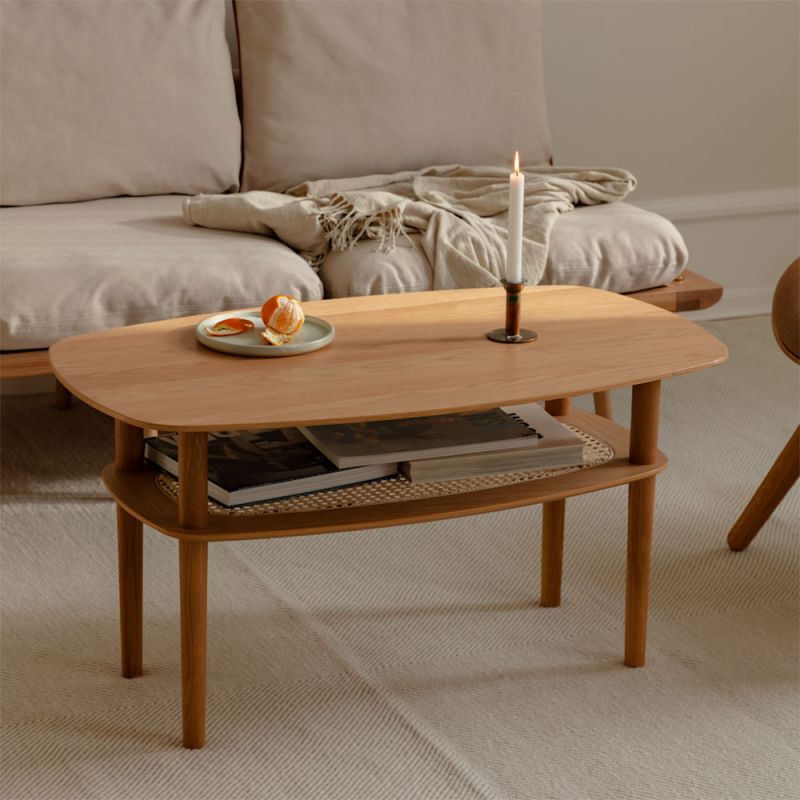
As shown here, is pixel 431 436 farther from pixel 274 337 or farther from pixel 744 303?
pixel 744 303

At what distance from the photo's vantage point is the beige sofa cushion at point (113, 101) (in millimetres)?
2338

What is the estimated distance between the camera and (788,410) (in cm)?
258

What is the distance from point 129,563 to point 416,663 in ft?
1.35

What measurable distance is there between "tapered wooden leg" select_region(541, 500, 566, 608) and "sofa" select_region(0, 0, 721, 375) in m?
Answer: 0.61

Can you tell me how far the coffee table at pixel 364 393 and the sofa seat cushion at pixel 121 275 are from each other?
39cm

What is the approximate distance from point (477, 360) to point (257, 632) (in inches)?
21.0

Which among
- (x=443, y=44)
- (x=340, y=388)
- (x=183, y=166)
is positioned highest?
(x=443, y=44)

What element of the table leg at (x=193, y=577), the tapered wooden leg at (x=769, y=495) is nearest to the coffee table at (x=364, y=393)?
the table leg at (x=193, y=577)

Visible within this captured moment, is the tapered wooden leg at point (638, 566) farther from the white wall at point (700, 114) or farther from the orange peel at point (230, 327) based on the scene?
the white wall at point (700, 114)

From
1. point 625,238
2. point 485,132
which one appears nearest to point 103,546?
point 625,238

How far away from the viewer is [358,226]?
2193 millimetres

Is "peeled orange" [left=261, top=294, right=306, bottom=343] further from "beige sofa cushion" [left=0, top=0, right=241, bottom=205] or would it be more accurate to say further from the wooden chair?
"beige sofa cushion" [left=0, top=0, right=241, bottom=205]

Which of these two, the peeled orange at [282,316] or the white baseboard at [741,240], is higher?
the peeled orange at [282,316]

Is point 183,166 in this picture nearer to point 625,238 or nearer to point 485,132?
point 485,132
